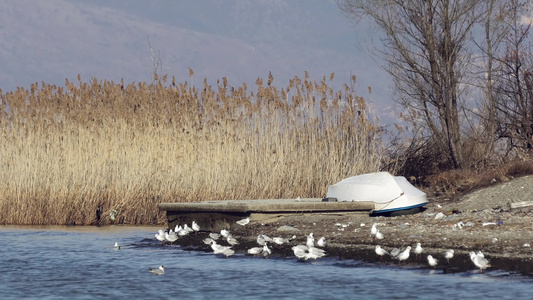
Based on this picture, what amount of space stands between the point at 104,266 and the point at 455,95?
12.5 m

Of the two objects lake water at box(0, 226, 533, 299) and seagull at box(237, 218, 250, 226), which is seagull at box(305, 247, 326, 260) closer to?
lake water at box(0, 226, 533, 299)

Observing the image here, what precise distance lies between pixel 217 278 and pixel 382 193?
527 centimetres

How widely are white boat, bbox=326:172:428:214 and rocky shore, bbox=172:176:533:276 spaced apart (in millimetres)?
302

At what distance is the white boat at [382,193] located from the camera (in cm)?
1327

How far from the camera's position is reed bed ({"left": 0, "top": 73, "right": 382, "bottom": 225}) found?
51.1 ft

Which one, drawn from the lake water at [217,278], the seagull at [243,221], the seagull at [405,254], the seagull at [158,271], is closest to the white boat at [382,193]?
the seagull at [243,221]

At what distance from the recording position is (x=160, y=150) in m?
15.8

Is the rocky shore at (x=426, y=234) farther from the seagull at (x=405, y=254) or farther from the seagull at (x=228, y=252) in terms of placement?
the seagull at (x=228, y=252)

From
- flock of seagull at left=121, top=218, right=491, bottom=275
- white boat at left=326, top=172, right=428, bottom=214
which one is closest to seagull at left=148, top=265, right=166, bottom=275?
flock of seagull at left=121, top=218, right=491, bottom=275

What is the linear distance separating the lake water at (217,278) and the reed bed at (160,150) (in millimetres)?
4049

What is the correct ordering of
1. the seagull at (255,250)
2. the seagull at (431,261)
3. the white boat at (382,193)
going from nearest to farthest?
the seagull at (431,261) < the seagull at (255,250) < the white boat at (382,193)

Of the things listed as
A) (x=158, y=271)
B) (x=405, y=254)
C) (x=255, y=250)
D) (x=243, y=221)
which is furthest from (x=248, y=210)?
(x=405, y=254)

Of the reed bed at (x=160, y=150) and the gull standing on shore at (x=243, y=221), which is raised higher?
the reed bed at (x=160, y=150)

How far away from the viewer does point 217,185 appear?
15.5m
